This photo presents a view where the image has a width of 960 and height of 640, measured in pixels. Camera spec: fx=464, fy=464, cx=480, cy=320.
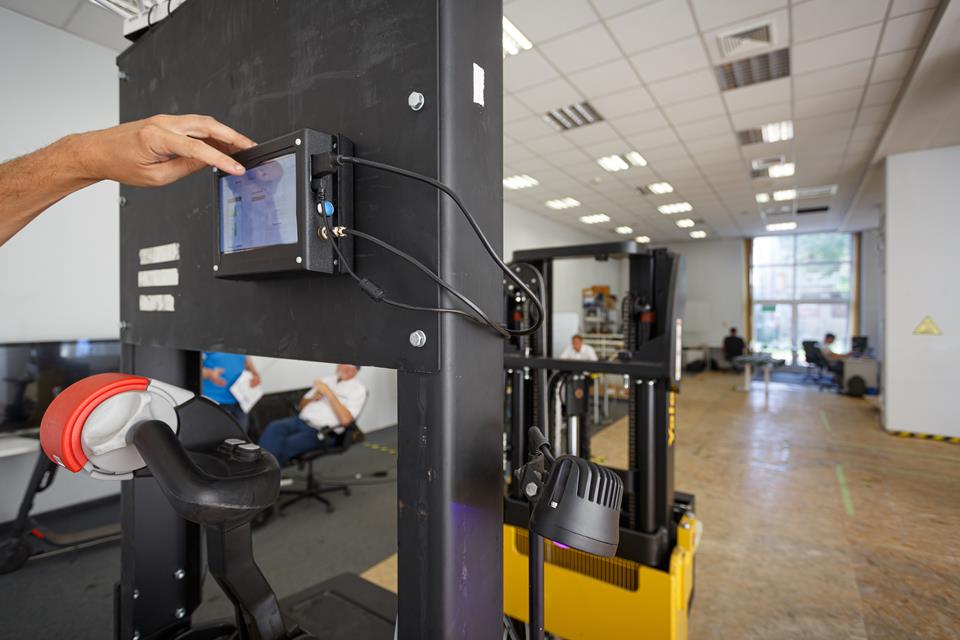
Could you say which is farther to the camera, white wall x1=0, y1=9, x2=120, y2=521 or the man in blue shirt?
the man in blue shirt

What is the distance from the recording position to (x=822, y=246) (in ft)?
40.0

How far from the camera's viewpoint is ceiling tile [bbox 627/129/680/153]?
5.46m

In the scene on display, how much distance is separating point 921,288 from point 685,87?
3.81 m

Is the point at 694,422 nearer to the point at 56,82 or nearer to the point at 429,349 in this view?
the point at 429,349

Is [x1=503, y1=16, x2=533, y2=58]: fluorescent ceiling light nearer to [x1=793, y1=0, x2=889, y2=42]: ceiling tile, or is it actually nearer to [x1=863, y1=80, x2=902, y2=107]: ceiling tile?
[x1=793, y1=0, x2=889, y2=42]: ceiling tile

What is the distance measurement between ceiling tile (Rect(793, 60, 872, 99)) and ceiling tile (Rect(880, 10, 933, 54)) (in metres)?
0.25

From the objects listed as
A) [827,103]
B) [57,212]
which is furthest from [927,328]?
[57,212]

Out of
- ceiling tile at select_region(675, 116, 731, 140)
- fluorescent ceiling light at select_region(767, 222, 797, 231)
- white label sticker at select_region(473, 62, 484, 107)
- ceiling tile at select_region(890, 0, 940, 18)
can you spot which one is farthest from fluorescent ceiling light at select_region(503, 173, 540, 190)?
fluorescent ceiling light at select_region(767, 222, 797, 231)

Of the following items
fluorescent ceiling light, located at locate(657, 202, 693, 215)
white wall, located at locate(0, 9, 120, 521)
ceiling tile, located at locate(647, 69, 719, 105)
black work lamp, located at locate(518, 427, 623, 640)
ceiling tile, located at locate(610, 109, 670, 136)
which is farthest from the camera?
fluorescent ceiling light, located at locate(657, 202, 693, 215)

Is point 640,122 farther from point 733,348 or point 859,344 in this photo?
point 859,344

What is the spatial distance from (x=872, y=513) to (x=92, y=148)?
4555mm

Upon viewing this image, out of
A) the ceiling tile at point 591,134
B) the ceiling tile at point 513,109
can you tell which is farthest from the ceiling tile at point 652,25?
the ceiling tile at point 591,134

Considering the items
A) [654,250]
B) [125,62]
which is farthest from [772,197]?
[125,62]

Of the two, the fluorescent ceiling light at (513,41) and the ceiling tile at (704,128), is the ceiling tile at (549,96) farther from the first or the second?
the ceiling tile at (704,128)
